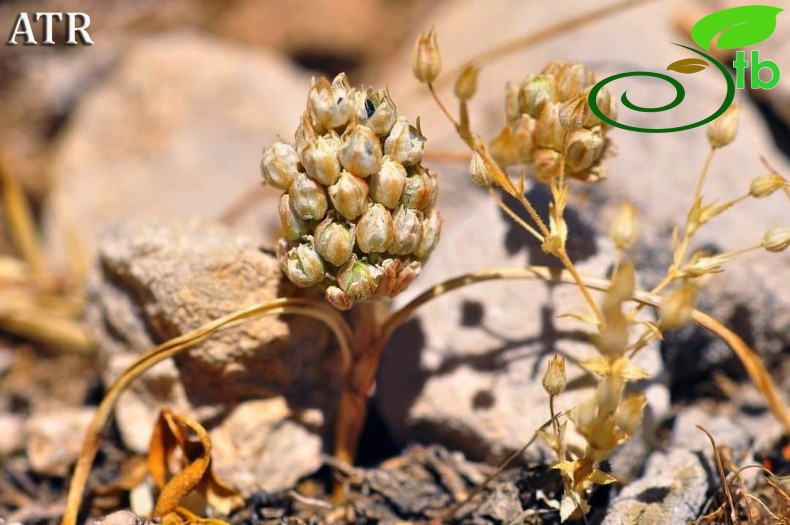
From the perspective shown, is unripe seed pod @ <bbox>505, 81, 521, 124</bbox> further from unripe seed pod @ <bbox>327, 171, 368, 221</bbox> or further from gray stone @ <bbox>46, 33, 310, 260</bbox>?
gray stone @ <bbox>46, 33, 310, 260</bbox>

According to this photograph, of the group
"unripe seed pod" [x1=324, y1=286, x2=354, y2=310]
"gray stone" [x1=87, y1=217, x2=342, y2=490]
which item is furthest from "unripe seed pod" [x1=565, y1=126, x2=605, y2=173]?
"gray stone" [x1=87, y1=217, x2=342, y2=490]

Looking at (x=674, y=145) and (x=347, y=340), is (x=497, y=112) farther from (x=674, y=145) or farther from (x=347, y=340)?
(x=347, y=340)

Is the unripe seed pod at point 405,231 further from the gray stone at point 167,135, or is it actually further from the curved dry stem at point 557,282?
the gray stone at point 167,135

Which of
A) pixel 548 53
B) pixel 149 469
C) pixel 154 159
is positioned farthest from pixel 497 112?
pixel 149 469

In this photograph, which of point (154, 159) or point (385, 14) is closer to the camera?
point (154, 159)

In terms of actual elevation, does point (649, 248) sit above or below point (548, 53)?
below

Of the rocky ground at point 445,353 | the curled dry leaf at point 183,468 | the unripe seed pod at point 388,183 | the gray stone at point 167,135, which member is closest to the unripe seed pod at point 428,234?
the unripe seed pod at point 388,183

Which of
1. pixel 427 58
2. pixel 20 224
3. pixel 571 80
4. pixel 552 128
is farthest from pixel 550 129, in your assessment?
pixel 20 224
